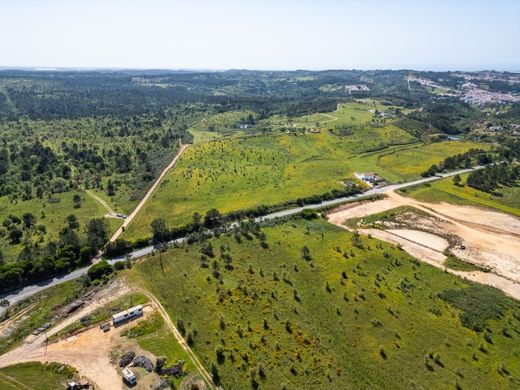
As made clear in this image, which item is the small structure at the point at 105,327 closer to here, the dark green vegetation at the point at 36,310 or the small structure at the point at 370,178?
the dark green vegetation at the point at 36,310

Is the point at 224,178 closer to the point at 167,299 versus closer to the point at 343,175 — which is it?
the point at 343,175

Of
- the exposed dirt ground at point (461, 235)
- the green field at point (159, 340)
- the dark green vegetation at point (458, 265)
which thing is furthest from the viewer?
the dark green vegetation at point (458, 265)

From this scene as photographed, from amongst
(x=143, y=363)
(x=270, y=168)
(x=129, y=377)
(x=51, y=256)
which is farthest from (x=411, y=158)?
(x=129, y=377)

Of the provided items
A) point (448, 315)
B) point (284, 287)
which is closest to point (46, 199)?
point (284, 287)

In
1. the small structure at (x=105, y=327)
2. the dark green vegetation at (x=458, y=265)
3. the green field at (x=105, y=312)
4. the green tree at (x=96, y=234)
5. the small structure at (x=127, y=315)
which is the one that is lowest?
the dark green vegetation at (x=458, y=265)

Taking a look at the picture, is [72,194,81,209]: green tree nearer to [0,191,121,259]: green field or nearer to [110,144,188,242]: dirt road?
[0,191,121,259]: green field

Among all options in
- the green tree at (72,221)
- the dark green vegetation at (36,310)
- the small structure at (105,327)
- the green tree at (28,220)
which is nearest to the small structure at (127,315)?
the small structure at (105,327)
